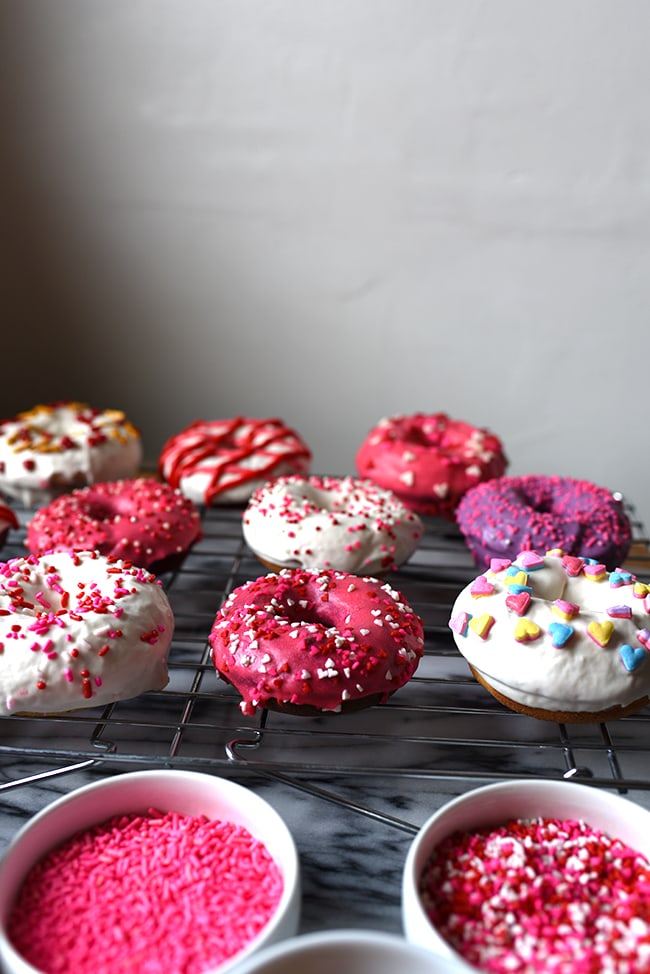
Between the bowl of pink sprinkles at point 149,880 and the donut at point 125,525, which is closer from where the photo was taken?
the bowl of pink sprinkles at point 149,880

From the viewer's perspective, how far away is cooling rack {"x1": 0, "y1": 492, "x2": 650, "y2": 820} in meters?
1.30

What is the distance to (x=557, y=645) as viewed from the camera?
133 cm

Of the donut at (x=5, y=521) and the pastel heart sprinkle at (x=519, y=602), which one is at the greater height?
the pastel heart sprinkle at (x=519, y=602)

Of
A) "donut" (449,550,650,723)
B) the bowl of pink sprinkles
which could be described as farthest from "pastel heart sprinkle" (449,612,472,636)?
the bowl of pink sprinkles

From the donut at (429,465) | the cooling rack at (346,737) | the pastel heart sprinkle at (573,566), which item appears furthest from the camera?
the donut at (429,465)

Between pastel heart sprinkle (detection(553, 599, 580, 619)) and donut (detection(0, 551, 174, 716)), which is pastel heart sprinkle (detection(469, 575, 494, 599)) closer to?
pastel heart sprinkle (detection(553, 599, 580, 619))

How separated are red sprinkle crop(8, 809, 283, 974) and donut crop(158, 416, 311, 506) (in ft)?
3.51

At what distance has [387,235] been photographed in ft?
8.66

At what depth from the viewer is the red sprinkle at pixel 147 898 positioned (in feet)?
3.26

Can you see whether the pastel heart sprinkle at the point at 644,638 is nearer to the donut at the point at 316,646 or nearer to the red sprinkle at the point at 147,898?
the donut at the point at 316,646

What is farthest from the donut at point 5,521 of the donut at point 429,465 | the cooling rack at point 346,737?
the donut at point 429,465

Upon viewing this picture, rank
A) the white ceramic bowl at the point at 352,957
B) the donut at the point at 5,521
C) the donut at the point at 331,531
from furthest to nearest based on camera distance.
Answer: the donut at the point at 5,521, the donut at the point at 331,531, the white ceramic bowl at the point at 352,957

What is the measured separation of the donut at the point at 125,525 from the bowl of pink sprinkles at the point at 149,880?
25.3 inches

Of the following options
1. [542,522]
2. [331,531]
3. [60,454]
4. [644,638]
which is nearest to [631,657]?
[644,638]
